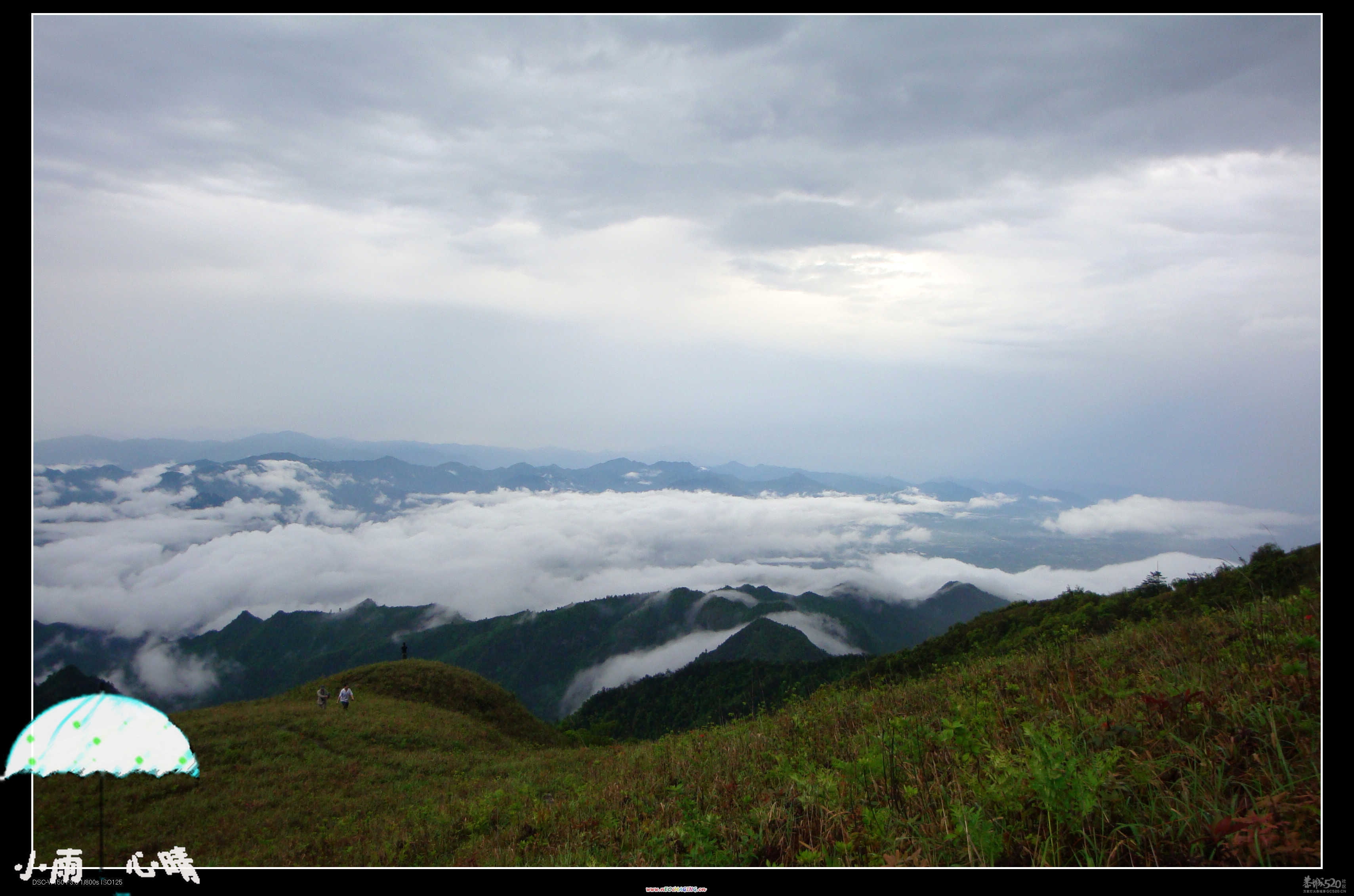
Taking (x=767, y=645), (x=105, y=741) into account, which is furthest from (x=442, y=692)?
(x=767, y=645)

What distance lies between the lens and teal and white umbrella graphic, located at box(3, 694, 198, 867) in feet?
13.5

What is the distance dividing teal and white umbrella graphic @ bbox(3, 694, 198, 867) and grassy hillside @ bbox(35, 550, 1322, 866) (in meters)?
0.30

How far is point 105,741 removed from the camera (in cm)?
418

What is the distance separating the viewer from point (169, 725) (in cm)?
425

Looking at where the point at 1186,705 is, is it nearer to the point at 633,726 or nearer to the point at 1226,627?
the point at 1226,627

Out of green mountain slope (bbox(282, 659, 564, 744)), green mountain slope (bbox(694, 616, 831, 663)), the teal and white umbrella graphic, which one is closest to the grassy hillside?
the teal and white umbrella graphic

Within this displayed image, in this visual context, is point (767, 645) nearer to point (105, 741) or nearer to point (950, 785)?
point (950, 785)

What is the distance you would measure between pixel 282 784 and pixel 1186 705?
18.8 meters

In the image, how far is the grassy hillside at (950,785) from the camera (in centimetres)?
343

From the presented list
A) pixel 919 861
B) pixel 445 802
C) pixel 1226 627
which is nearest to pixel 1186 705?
pixel 919 861

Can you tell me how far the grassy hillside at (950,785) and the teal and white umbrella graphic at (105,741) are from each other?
0.30 metres

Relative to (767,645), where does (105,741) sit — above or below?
above

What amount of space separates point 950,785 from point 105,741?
21.1 feet
